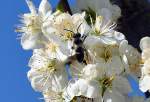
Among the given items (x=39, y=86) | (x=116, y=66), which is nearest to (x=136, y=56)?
(x=116, y=66)

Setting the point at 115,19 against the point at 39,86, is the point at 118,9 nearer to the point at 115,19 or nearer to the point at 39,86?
the point at 115,19

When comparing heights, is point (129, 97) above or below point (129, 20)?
below

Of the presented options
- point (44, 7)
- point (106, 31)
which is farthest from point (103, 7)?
point (44, 7)

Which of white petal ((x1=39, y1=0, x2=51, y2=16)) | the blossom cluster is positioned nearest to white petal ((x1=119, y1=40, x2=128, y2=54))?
the blossom cluster

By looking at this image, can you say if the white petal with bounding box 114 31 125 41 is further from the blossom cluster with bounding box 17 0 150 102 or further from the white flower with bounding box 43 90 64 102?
the white flower with bounding box 43 90 64 102

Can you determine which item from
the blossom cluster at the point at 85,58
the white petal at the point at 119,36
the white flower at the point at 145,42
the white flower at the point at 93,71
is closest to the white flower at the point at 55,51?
the blossom cluster at the point at 85,58

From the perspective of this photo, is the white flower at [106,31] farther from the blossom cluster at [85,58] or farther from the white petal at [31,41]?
the white petal at [31,41]
